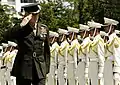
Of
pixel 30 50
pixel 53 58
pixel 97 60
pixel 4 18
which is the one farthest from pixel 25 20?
pixel 4 18

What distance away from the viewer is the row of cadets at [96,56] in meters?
9.68

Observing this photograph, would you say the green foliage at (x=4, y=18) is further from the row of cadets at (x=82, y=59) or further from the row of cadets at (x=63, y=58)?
the row of cadets at (x=82, y=59)

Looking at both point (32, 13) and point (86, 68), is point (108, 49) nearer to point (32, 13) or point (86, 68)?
point (86, 68)

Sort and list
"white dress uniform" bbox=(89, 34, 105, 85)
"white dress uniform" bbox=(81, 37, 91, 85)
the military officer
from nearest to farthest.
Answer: the military officer
"white dress uniform" bbox=(89, 34, 105, 85)
"white dress uniform" bbox=(81, 37, 91, 85)

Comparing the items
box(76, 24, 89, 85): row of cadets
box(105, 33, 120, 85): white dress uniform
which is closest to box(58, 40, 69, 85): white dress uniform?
box(76, 24, 89, 85): row of cadets

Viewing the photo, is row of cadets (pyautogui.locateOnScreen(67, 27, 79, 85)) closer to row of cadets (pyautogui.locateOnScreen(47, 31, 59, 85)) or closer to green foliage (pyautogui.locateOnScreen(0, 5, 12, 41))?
row of cadets (pyautogui.locateOnScreen(47, 31, 59, 85))

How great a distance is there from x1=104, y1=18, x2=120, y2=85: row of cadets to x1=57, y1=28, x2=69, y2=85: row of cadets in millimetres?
2341

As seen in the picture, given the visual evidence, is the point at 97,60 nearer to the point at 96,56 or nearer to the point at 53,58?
the point at 96,56

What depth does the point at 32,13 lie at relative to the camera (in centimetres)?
548

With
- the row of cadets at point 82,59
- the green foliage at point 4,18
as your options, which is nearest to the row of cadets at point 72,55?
the row of cadets at point 82,59

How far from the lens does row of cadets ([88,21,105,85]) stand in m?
9.68

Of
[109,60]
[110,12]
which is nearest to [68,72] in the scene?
[109,60]

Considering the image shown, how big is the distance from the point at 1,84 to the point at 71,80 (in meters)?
3.65

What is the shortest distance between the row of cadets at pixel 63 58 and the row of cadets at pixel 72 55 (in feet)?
0.40
